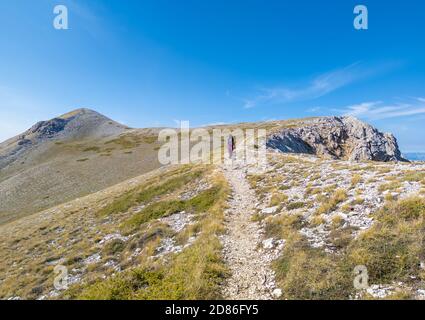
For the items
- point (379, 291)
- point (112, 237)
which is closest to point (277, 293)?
point (379, 291)

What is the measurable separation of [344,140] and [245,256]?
7158cm

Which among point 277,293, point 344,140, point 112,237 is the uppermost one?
point 344,140

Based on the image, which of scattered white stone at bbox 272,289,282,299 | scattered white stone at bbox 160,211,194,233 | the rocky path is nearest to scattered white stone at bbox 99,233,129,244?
scattered white stone at bbox 160,211,194,233

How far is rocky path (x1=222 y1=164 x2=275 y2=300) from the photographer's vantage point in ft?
30.1

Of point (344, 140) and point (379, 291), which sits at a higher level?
point (344, 140)

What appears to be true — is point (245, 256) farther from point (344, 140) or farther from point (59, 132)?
point (59, 132)

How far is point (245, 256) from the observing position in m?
11.6

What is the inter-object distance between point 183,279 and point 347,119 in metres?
89.6

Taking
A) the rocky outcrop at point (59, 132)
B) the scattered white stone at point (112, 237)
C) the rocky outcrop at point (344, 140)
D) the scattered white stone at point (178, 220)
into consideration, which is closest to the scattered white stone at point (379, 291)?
the scattered white stone at point (178, 220)

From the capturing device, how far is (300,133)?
218ft

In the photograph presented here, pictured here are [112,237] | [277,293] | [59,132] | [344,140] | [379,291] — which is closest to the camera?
[379,291]

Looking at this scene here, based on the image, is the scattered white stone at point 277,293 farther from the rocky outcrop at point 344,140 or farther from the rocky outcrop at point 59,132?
the rocky outcrop at point 59,132
